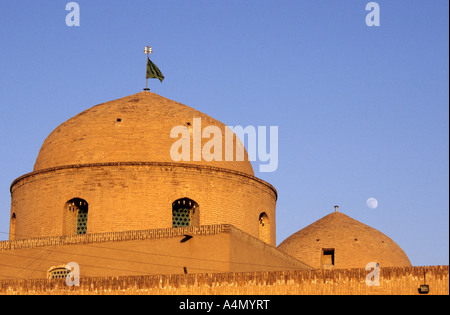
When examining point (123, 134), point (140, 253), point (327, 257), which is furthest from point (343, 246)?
point (140, 253)

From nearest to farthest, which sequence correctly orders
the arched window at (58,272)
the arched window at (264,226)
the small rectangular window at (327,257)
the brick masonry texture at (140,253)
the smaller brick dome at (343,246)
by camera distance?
the brick masonry texture at (140,253) → the arched window at (58,272) → the arched window at (264,226) → the smaller brick dome at (343,246) → the small rectangular window at (327,257)

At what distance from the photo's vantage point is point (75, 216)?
1922 cm

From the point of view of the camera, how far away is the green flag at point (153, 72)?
22.7 meters

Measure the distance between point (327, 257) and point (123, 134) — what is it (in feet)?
26.6

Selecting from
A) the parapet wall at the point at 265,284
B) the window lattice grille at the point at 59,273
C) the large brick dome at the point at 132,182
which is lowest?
the parapet wall at the point at 265,284

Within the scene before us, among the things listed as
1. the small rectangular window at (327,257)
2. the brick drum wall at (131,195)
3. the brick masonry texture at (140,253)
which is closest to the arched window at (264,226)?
the brick drum wall at (131,195)

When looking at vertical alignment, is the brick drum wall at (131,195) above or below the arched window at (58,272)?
above

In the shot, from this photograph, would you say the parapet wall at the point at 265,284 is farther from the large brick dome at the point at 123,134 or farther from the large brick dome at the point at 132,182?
the large brick dome at the point at 123,134

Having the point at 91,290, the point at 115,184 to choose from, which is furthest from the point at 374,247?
the point at 91,290

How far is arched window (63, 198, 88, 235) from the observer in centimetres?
1903

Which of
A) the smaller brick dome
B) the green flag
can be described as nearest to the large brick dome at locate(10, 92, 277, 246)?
the green flag

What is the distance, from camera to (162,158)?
1947 cm
